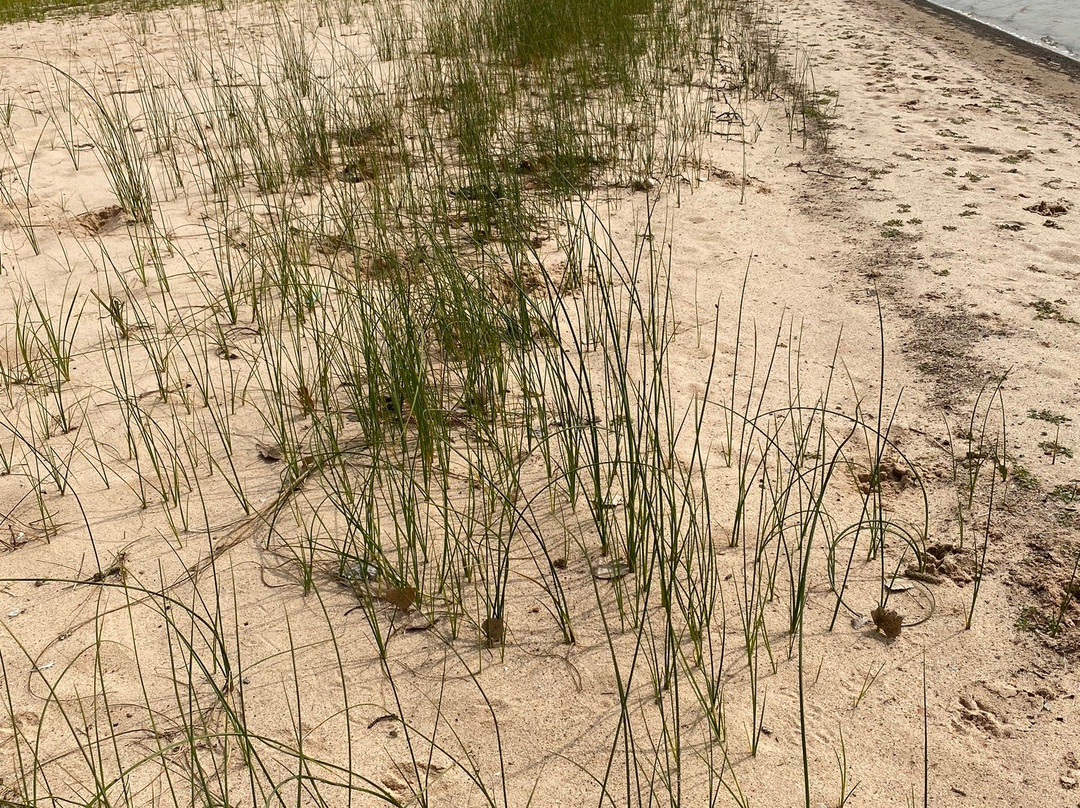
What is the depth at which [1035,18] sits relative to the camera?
30.1ft

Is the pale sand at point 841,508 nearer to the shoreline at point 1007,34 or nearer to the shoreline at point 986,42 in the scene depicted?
the shoreline at point 986,42

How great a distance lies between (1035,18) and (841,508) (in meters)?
8.92

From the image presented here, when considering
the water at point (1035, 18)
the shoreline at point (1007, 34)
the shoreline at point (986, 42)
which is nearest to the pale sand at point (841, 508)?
the shoreline at point (986, 42)

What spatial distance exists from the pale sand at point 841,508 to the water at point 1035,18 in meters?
3.50

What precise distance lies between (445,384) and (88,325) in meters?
1.53

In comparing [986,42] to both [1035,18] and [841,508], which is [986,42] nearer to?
[1035,18]

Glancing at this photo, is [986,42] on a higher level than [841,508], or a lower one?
higher

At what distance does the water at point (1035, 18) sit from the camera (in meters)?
8.30

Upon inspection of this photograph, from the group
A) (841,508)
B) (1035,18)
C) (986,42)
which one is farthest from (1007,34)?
(841,508)

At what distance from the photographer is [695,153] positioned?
5.25 meters

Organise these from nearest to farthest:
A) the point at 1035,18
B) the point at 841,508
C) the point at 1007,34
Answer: the point at 841,508, the point at 1007,34, the point at 1035,18

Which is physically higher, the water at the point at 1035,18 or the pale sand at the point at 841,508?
the water at the point at 1035,18

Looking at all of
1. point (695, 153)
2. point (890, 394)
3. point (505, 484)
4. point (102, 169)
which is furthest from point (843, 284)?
point (102, 169)

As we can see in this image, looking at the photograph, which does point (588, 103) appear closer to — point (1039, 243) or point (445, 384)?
point (1039, 243)
